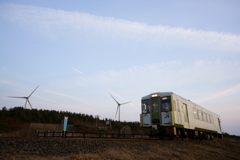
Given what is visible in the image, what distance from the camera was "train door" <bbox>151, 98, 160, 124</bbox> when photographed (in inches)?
623

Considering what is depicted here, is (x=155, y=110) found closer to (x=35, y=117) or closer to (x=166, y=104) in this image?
(x=166, y=104)

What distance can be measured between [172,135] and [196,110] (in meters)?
6.77

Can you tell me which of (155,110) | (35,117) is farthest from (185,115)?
(35,117)

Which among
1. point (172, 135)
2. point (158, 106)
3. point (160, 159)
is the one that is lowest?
point (160, 159)

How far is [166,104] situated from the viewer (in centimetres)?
1568

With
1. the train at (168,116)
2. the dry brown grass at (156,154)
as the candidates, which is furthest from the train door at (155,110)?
the dry brown grass at (156,154)

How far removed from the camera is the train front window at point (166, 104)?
15406 millimetres

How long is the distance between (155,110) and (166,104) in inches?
47.1

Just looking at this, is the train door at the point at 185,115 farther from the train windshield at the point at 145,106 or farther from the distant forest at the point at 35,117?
the distant forest at the point at 35,117

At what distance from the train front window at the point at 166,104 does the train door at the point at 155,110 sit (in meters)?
0.51

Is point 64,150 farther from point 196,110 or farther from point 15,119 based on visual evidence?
point 15,119

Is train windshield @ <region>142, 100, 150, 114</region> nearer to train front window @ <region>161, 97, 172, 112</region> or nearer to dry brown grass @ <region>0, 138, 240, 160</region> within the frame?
train front window @ <region>161, 97, 172, 112</region>

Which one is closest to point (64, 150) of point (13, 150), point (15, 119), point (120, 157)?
point (13, 150)

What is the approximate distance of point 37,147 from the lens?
757 cm
